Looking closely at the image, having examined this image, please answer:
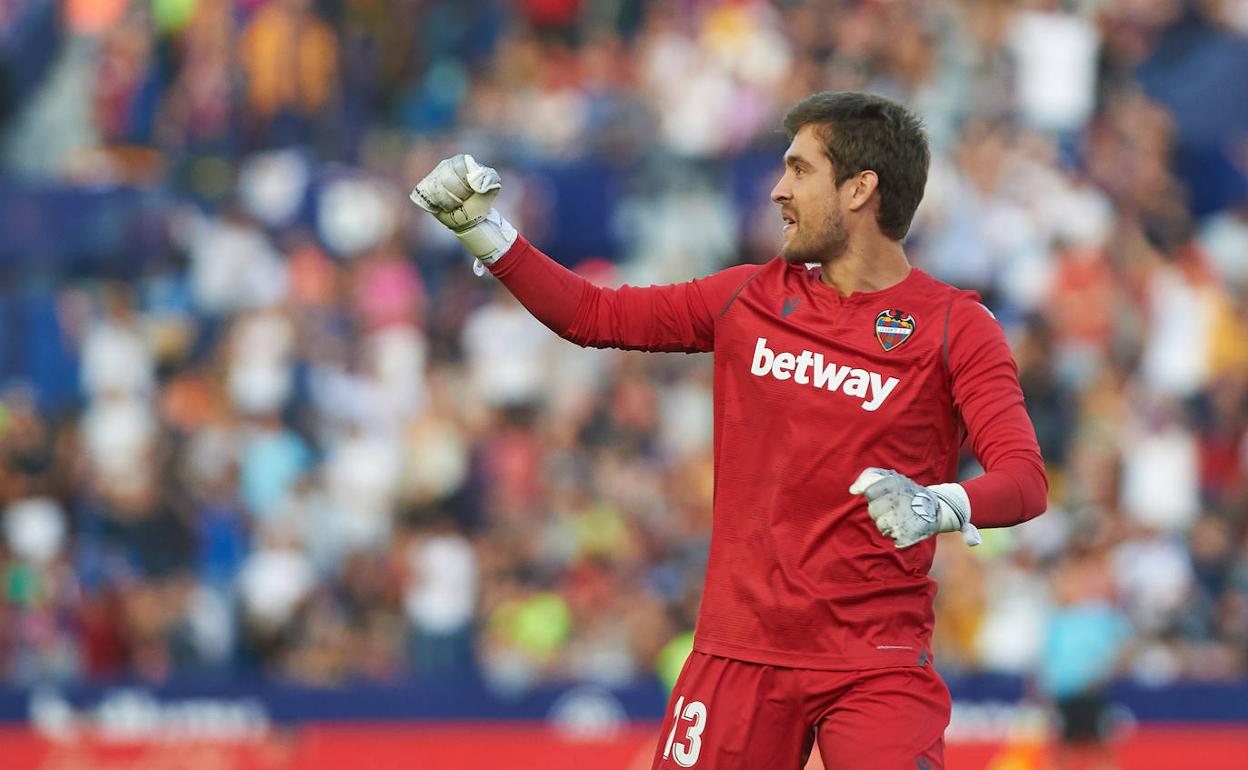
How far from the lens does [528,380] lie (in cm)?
1428

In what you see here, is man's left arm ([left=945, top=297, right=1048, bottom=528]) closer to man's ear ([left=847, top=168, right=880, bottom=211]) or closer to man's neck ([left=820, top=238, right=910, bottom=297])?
man's neck ([left=820, top=238, right=910, bottom=297])

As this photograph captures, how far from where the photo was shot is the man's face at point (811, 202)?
571 centimetres

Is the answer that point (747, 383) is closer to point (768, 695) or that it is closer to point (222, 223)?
point (768, 695)

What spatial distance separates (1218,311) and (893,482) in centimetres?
908

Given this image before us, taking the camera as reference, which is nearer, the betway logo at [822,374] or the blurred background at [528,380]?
the betway logo at [822,374]

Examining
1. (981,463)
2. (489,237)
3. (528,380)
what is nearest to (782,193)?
(489,237)

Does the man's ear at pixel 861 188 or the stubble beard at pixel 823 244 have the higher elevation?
the man's ear at pixel 861 188

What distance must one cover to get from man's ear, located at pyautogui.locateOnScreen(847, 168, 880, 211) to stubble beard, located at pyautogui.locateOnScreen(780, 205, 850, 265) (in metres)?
0.05

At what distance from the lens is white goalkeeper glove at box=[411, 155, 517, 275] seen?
5676 mm

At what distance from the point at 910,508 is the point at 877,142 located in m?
1.17

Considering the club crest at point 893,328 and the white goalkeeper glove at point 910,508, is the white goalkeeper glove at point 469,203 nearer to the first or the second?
the club crest at point 893,328

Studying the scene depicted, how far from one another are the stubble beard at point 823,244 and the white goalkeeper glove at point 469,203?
2.47 feet

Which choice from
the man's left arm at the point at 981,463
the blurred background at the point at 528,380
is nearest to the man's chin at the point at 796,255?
the man's left arm at the point at 981,463

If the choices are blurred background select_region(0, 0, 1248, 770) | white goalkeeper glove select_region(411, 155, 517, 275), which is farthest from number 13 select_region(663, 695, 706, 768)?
blurred background select_region(0, 0, 1248, 770)
